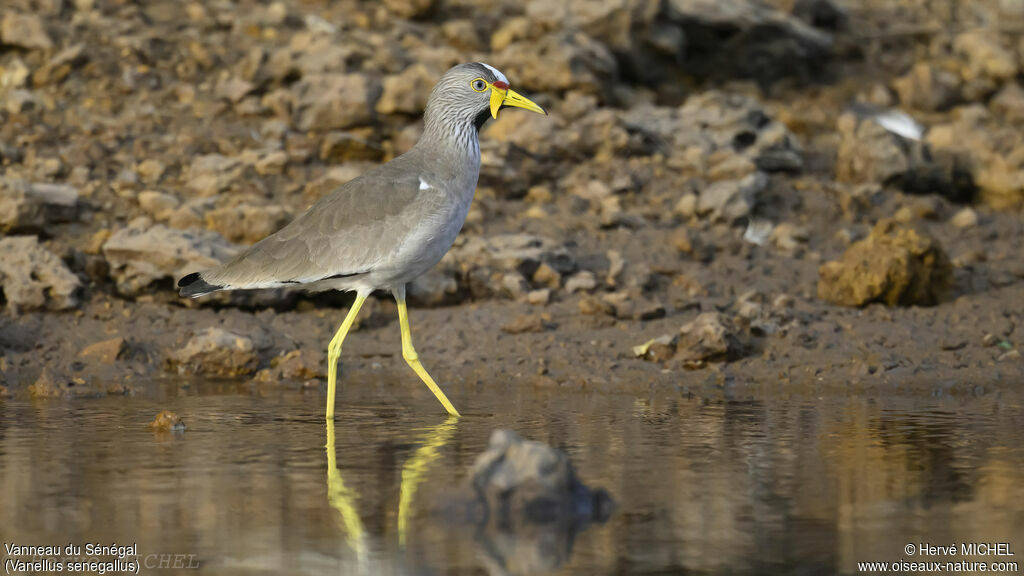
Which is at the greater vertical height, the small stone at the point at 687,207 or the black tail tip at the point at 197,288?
the small stone at the point at 687,207

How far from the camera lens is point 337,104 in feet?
40.5

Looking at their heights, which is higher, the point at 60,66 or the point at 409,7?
the point at 409,7

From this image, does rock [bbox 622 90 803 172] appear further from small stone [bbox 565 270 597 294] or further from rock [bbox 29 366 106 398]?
rock [bbox 29 366 106 398]

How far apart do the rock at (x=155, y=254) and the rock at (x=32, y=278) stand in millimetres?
367

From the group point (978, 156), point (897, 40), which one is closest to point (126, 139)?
point (978, 156)

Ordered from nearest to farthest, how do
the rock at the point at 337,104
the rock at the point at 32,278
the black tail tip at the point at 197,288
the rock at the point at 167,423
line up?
the rock at the point at 167,423 → the black tail tip at the point at 197,288 → the rock at the point at 32,278 → the rock at the point at 337,104

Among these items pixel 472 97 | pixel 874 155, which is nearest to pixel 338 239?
pixel 472 97

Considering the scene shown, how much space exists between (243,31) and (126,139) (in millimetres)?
2338

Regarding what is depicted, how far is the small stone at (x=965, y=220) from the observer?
12102 millimetres

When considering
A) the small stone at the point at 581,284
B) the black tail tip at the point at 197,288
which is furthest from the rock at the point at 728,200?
the black tail tip at the point at 197,288

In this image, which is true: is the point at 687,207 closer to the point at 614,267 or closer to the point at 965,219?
the point at 614,267

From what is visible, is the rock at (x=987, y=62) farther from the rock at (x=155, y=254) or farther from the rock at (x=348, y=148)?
the rock at (x=155, y=254)

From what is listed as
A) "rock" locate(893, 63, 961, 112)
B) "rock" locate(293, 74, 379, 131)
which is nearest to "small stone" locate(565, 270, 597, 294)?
"rock" locate(293, 74, 379, 131)

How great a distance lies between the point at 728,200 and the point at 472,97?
161 inches
